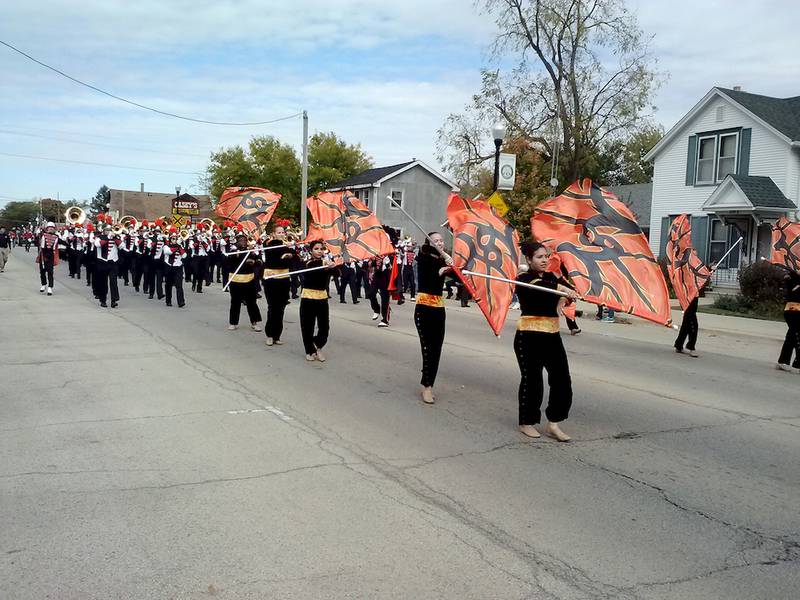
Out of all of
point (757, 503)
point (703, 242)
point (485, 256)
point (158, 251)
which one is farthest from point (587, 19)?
point (757, 503)

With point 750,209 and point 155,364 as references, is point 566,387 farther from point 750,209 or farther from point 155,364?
point 750,209

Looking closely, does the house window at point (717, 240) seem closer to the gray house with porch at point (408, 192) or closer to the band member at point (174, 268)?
the band member at point (174, 268)

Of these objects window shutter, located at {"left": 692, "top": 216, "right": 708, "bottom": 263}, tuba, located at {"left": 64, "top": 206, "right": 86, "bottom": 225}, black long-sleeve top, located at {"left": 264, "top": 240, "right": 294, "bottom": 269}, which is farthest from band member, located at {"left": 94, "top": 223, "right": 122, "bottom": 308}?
window shutter, located at {"left": 692, "top": 216, "right": 708, "bottom": 263}

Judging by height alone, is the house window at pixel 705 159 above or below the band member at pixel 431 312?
above

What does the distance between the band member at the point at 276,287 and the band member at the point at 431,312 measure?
4479 millimetres

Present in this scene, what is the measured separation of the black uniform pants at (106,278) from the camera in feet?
58.0

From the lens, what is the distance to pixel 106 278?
58.7 feet

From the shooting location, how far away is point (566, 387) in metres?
6.65

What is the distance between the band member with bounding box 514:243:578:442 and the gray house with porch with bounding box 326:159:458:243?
42.3 metres

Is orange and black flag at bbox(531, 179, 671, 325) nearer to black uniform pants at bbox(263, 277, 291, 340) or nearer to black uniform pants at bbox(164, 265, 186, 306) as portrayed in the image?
black uniform pants at bbox(263, 277, 291, 340)

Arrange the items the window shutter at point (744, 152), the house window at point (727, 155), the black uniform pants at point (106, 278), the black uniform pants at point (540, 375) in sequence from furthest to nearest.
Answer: the house window at point (727, 155), the window shutter at point (744, 152), the black uniform pants at point (106, 278), the black uniform pants at point (540, 375)

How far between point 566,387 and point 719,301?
54.3 feet

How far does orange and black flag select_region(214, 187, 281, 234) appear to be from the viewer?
581 inches

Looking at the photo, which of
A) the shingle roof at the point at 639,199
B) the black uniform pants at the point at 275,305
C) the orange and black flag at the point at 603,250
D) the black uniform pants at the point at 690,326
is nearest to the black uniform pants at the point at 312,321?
the black uniform pants at the point at 275,305
